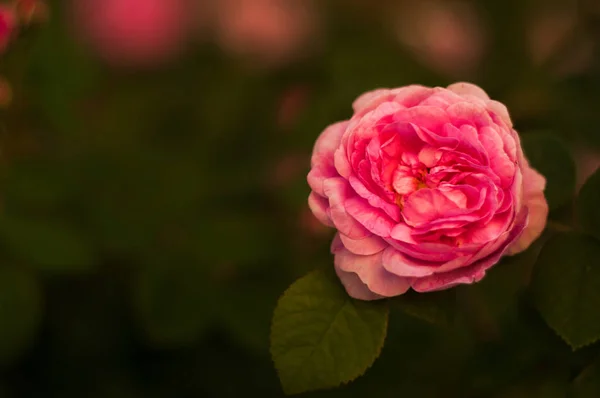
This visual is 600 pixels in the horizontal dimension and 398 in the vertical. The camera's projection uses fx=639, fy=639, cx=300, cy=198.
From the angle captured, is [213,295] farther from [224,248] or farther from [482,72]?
[482,72]

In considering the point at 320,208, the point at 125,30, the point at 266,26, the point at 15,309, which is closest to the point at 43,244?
the point at 15,309

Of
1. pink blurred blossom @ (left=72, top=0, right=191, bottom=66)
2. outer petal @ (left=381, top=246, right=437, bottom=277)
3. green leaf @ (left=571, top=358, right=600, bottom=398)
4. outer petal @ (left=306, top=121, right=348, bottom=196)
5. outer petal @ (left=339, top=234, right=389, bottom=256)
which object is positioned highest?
outer petal @ (left=306, top=121, right=348, bottom=196)

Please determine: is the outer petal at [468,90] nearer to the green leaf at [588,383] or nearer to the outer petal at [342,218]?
the outer petal at [342,218]

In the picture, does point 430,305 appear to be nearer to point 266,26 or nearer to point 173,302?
point 173,302

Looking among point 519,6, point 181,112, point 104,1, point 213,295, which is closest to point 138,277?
point 213,295

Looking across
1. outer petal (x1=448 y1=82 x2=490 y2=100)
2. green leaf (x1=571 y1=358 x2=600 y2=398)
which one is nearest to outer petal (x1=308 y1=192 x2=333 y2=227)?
outer petal (x1=448 y1=82 x2=490 y2=100)

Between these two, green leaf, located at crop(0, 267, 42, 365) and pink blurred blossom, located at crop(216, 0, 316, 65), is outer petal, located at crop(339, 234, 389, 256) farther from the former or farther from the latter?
pink blurred blossom, located at crop(216, 0, 316, 65)

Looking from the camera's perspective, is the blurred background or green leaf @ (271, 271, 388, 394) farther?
the blurred background
